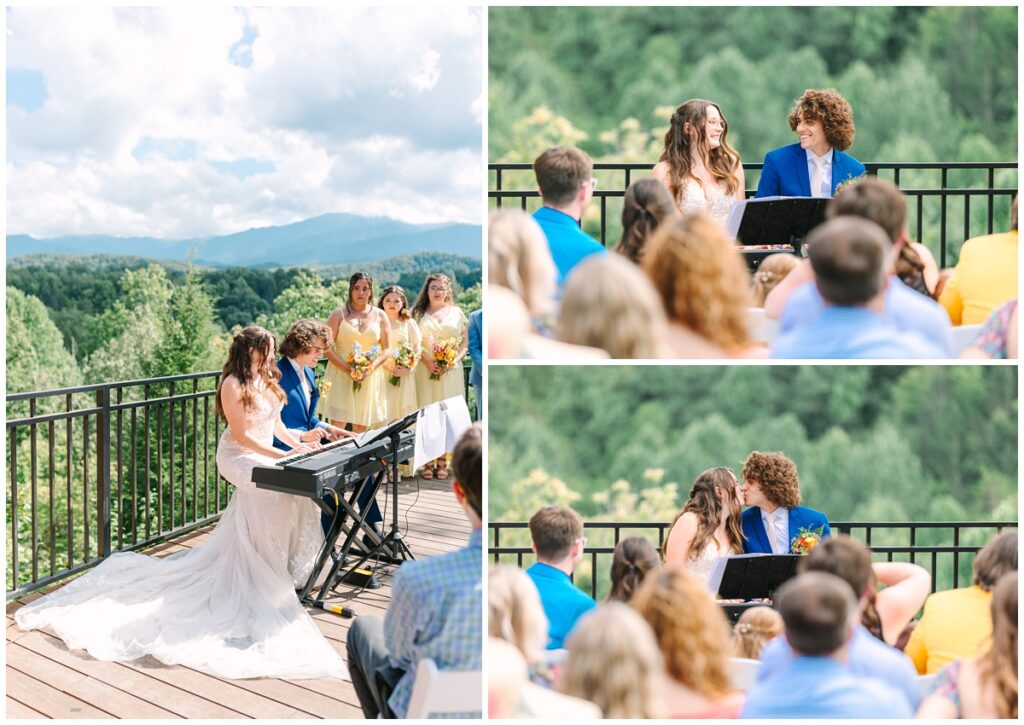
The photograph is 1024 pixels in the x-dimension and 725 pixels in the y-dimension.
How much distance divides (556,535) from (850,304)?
834 mm

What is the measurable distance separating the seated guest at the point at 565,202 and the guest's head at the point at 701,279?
18cm

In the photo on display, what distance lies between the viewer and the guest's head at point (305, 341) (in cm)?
414

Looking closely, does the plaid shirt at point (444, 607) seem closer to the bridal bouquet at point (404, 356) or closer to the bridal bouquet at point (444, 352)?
the bridal bouquet at point (404, 356)

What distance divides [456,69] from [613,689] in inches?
557

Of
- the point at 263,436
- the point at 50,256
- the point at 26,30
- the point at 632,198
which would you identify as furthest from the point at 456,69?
the point at 632,198

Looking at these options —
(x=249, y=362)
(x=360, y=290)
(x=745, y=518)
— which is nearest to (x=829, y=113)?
(x=745, y=518)

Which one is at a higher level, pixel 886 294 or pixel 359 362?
pixel 886 294

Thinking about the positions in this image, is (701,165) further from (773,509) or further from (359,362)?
(359,362)

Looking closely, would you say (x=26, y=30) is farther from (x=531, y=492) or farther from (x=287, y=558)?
(x=287, y=558)

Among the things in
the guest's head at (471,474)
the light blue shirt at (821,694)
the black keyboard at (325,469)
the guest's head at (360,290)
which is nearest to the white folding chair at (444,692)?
the guest's head at (471,474)

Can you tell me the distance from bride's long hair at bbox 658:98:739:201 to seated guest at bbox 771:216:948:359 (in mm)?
1094

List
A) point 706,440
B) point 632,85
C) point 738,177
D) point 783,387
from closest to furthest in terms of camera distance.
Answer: point 738,177, point 632,85, point 706,440, point 783,387

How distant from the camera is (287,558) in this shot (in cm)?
392

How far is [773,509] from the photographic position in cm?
348
